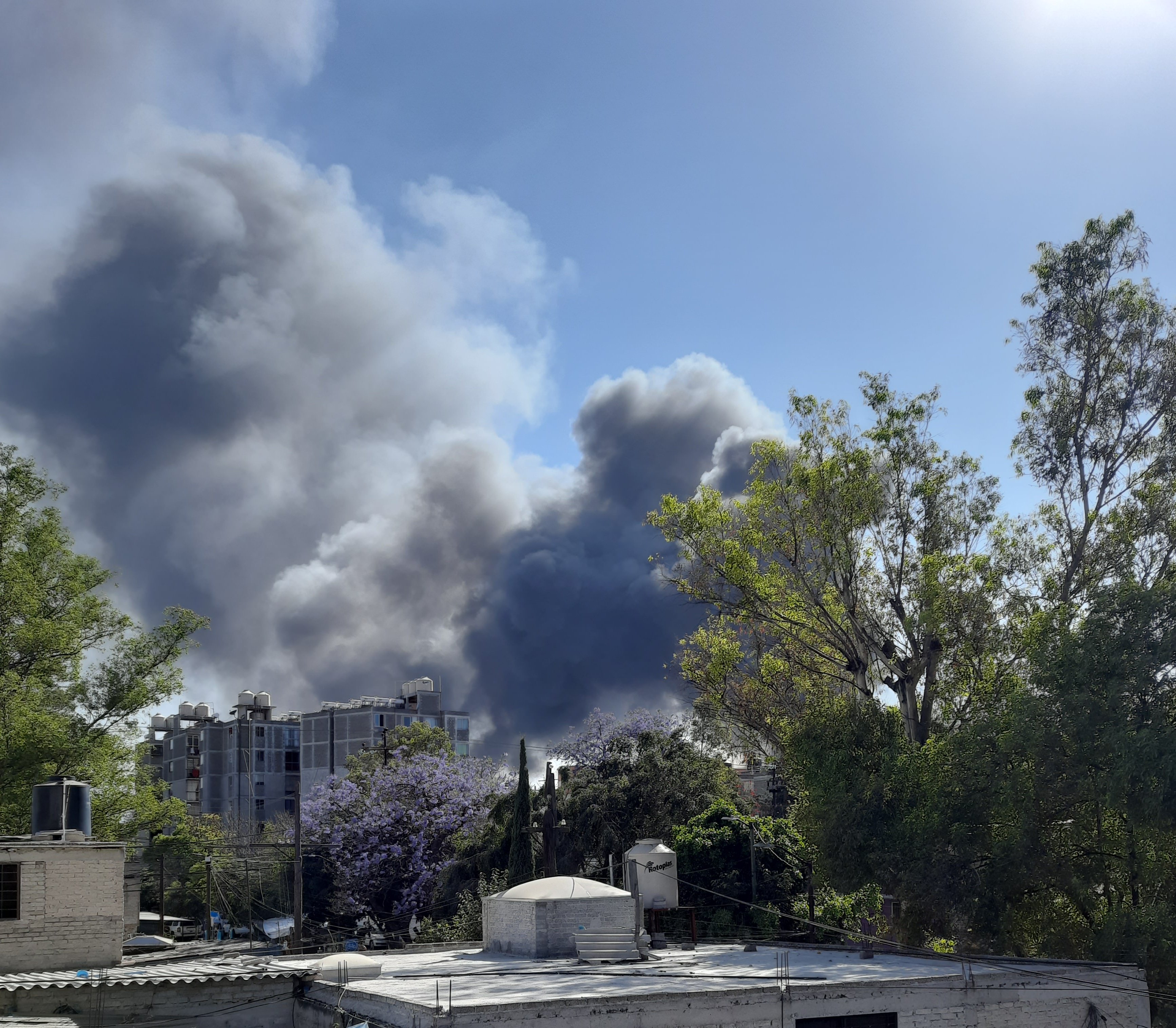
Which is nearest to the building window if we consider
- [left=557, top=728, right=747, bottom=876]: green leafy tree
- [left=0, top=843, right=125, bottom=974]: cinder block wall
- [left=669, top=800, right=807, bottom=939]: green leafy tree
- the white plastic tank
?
[left=0, top=843, right=125, bottom=974]: cinder block wall

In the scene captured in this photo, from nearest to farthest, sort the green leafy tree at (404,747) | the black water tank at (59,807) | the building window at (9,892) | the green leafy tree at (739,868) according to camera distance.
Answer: the building window at (9,892), the black water tank at (59,807), the green leafy tree at (739,868), the green leafy tree at (404,747)

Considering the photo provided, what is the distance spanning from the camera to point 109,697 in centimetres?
3125

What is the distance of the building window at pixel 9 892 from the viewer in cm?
1966

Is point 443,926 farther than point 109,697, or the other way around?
point 443,926

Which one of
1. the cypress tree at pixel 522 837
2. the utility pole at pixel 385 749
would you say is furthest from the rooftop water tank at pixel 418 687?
the cypress tree at pixel 522 837

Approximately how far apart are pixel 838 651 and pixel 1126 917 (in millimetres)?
11340

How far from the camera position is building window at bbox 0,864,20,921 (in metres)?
19.7

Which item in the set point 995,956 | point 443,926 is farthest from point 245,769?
point 995,956

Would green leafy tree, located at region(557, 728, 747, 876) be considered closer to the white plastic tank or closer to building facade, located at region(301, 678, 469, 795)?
the white plastic tank

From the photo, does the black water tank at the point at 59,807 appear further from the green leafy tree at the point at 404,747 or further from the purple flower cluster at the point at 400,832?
the green leafy tree at the point at 404,747

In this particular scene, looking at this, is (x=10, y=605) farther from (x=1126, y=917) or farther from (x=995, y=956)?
(x=1126, y=917)

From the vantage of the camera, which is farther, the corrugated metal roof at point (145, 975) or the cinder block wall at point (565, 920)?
the cinder block wall at point (565, 920)

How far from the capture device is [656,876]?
28.5 meters

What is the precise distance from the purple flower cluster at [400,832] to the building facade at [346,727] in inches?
2023
